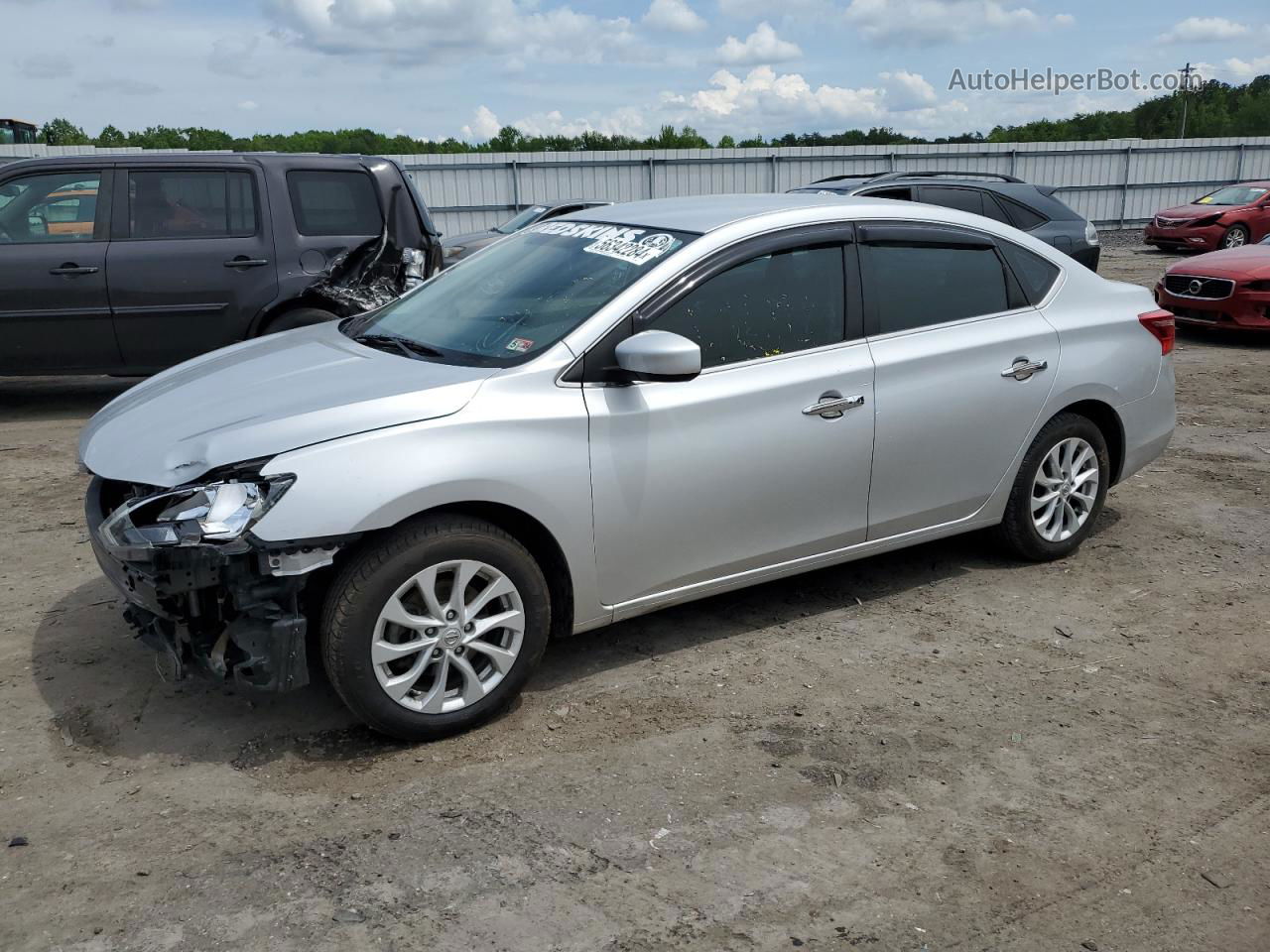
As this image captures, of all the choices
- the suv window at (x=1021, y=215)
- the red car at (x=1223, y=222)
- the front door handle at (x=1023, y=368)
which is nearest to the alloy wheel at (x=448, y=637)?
the front door handle at (x=1023, y=368)

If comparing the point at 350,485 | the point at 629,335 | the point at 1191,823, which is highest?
the point at 629,335

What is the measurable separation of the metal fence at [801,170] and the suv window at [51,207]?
14.4 meters

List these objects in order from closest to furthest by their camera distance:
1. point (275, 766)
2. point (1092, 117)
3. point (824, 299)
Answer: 1. point (275, 766)
2. point (824, 299)
3. point (1092, 117)

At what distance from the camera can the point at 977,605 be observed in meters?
4.87

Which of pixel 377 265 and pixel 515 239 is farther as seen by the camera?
pixel 377 265

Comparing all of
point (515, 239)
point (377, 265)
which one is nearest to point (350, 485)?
point (515, 239)

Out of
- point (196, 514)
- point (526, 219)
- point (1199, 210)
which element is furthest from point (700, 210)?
point (1199, 210)

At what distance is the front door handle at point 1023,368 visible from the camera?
487cm

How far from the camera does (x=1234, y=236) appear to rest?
20938 mm

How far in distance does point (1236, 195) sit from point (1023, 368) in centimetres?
1995

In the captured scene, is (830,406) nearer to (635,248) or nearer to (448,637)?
(635,248)

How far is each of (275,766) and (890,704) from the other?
2.12 m

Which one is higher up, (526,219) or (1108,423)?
(526,219)

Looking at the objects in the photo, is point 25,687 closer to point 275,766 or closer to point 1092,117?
point 275,766
